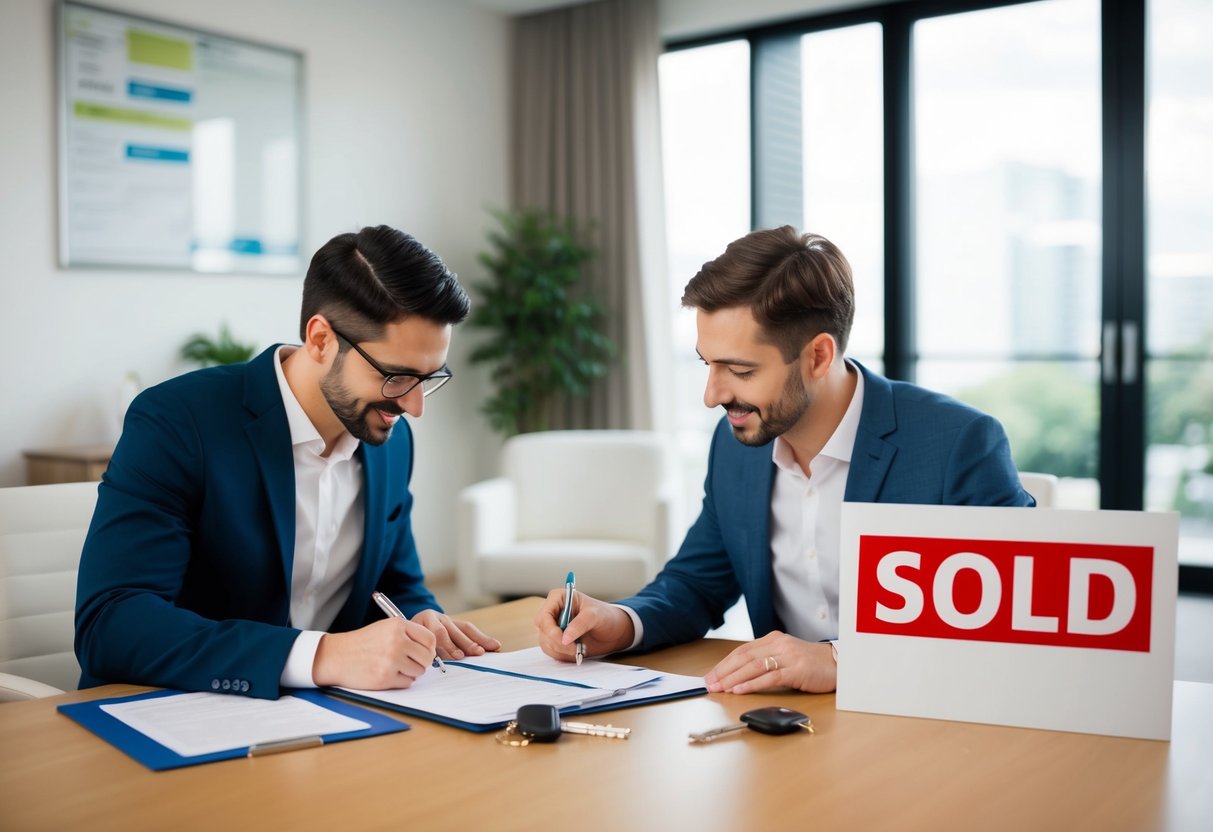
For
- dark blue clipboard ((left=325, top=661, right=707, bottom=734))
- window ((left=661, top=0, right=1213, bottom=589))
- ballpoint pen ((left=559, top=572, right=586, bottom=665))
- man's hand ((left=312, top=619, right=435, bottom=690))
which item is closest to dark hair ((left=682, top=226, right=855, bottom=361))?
ballpoint pen ((left=559, top=572, right=586, bottom=665))

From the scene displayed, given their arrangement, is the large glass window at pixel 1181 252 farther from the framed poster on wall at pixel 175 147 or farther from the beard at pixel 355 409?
the beard at pixel 355 409

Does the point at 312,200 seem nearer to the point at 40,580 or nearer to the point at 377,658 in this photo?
the point at 40,580

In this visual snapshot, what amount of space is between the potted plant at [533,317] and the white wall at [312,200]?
0.97 ft

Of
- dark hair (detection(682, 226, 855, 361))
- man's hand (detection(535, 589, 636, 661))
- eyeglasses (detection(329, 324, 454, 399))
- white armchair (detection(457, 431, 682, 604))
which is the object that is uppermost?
dark hair (detection(682, 226, 855, 361))

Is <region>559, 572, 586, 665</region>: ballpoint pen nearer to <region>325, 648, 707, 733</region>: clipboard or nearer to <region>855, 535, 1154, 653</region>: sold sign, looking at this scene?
<region>325, 648, 707, 733</region>: clipboard

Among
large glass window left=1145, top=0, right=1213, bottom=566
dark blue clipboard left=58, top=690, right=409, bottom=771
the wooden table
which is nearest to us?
the wooden table

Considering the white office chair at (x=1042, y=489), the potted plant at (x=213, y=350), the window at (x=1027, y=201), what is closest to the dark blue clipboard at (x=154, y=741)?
the white office chair at (x=1042, y=489)

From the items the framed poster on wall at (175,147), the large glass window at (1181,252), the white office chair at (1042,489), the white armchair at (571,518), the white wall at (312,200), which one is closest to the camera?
the white office chair at (1042,489)

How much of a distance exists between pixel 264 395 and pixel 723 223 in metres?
4.16

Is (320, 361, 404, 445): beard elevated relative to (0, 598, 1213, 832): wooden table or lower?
elevated

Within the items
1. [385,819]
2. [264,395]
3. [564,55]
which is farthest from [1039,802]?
[564,55]

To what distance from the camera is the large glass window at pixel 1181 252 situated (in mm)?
4516

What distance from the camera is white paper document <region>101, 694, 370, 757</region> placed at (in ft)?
4.03

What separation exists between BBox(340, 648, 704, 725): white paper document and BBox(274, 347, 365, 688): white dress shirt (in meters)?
0.38
